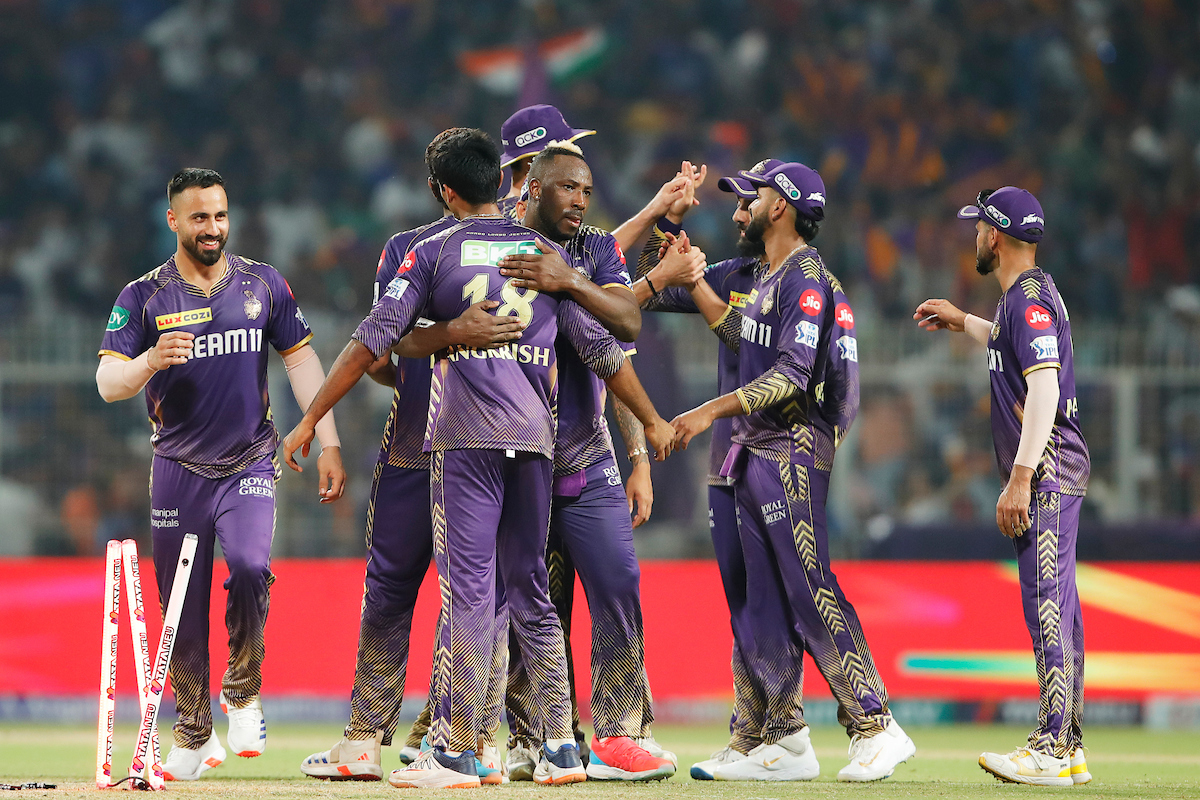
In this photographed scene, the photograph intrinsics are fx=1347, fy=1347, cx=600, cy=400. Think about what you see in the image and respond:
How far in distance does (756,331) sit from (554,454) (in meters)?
1.17

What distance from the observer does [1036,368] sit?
5582mm

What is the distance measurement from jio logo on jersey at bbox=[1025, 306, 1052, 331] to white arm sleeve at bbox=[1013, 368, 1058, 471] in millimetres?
190

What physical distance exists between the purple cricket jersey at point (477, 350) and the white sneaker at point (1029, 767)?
2.21 m

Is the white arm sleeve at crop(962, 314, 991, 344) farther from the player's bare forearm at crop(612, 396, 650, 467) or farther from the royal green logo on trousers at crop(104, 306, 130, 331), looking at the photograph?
the royal green logo on trousers at crop(104, 306, 130, 331)

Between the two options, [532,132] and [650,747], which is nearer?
[650,747]

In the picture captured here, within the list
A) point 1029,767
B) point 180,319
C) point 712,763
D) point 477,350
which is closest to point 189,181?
point 180,319

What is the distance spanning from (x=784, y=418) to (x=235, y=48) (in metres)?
13.2

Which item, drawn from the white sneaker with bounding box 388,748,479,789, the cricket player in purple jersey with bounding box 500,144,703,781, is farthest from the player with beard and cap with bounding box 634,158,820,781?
the white sneaker with bounding box 388,748,479,789

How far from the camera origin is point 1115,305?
48.2ft

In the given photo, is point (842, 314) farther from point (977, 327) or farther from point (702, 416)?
point (702, 416)

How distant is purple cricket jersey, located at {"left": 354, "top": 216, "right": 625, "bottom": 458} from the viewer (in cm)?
500

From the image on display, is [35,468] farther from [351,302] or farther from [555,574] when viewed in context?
[555,574]

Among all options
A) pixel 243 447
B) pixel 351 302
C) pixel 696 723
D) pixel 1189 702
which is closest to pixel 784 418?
pixel 243 447

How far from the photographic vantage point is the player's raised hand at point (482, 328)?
501 centimetres
